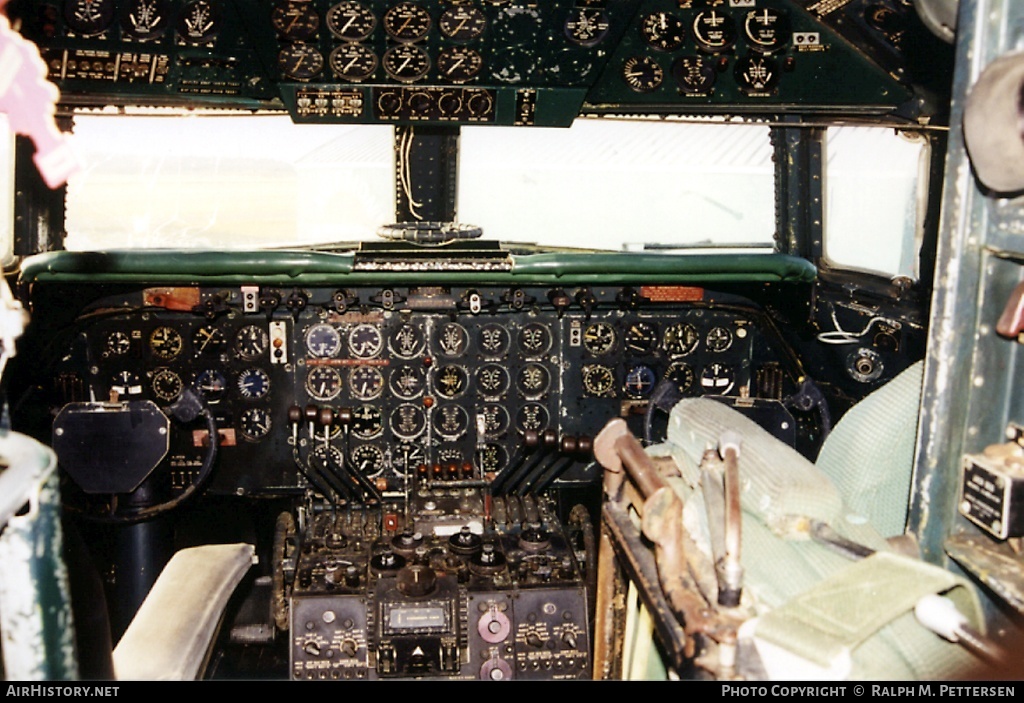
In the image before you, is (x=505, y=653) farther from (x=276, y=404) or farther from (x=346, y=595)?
(x=276, y=404)

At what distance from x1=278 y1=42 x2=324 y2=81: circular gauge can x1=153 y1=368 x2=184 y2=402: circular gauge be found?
66.8 inches

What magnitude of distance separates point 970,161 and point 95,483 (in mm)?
3816

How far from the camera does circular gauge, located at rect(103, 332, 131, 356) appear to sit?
432 centimetres

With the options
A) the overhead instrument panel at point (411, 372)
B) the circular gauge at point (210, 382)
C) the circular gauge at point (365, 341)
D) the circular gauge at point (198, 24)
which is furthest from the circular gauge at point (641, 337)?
the circular gauge at point (198, 24)

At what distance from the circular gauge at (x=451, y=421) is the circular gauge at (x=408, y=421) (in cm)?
8

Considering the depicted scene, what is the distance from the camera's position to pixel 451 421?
4641 millimetres

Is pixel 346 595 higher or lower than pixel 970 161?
lower

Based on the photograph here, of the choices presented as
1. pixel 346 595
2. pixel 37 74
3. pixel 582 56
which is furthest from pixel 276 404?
pixel 37 74

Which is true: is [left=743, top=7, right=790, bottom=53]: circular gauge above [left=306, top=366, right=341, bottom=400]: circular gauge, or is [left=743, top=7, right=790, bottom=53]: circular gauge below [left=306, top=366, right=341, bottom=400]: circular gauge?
above

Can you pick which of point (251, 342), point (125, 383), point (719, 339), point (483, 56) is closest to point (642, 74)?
point (483, 56)

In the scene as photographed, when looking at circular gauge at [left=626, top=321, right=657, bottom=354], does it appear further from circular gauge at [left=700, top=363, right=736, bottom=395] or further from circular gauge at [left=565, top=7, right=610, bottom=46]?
circular gauge at [left=565, top=7, right=610, bottom=46]

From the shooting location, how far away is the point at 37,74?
116 centimetres

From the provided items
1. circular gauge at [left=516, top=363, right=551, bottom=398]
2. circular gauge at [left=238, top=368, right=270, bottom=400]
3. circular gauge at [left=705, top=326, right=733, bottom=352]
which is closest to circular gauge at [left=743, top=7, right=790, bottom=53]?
circular gauge at [left=705, top=326, right=733, bottom=352]
